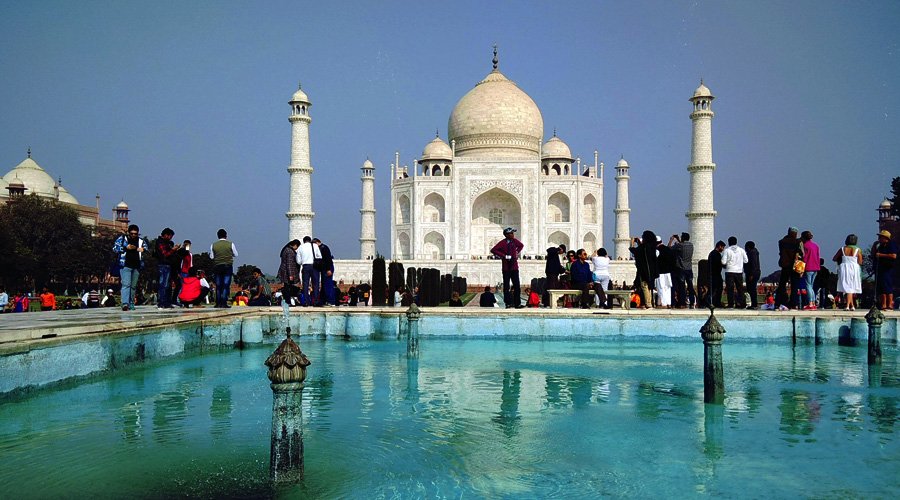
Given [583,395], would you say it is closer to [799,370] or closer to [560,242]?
[799,370]

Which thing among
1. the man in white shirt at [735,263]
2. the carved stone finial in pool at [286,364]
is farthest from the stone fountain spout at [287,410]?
the man in white shirt at [735,263]

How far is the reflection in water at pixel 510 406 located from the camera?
408 centimetres

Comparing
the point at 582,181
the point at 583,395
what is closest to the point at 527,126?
the point at 582,181

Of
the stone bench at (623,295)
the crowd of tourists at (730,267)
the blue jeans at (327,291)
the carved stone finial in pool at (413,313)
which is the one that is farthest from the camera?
the blue jeans at (327,291)

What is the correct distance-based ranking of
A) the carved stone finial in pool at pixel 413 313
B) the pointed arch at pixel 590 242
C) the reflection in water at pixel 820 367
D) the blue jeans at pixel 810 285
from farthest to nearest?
the pointed arch at pixel 590 242 < the blue jeans at pixel 810 285 < the carved stone finial in pool at pixel 413 313 < the reflection in water at pixel 820 367

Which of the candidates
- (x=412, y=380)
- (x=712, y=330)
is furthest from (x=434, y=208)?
(x=712, y=330)

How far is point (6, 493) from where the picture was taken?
290 centimetres

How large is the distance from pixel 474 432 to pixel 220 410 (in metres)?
1.64

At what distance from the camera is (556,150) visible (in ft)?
121

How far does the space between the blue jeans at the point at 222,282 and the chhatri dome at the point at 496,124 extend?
1017 inches

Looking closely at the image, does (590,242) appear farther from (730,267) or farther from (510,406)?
(510,406)

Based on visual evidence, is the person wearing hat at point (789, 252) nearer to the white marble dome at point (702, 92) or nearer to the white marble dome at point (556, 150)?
the white marble dome at point (702, 92)

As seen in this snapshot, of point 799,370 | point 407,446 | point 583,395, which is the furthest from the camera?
point 799,370

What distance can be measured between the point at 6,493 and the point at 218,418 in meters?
1.44
